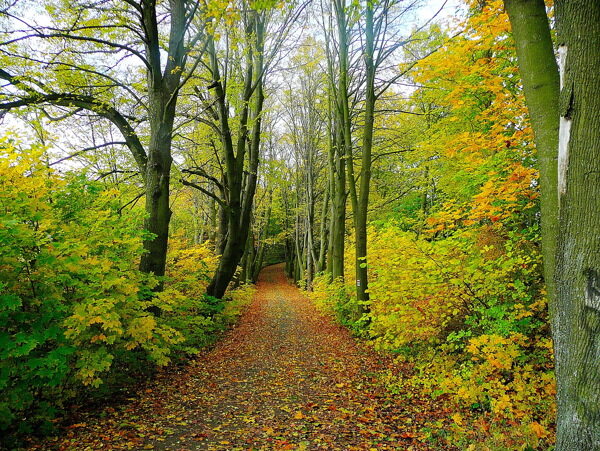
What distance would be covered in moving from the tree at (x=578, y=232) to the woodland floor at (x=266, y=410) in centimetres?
193

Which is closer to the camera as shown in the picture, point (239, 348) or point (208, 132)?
point (239, 348)

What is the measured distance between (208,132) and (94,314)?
10117 millimetres

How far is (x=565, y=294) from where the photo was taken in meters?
2.48

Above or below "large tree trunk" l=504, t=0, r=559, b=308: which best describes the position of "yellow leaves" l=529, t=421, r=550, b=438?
below

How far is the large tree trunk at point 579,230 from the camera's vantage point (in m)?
2.28

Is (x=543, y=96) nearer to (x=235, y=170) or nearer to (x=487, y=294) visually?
(x=487, y=294)

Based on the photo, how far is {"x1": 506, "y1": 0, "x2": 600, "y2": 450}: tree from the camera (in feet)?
7.49

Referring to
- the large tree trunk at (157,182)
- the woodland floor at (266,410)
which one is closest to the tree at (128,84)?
the large tree trunk at (157,182)

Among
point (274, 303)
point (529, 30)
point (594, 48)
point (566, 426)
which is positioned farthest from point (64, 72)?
point (274, 303)

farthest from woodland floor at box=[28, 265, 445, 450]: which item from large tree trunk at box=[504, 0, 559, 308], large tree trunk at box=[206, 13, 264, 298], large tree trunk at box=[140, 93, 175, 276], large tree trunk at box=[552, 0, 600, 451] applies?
large tree trunk at box=[206, 13, 264, 298]

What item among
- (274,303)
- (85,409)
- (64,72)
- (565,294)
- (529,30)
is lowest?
(274,303)

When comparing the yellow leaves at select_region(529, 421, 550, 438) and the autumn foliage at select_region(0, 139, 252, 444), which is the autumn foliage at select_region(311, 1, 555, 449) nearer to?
the yellow leaves at select_region(529, 421, 550, 438)

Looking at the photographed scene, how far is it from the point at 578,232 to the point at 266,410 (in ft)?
14.3

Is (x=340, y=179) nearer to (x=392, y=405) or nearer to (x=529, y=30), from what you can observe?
(x=392, y=405)
